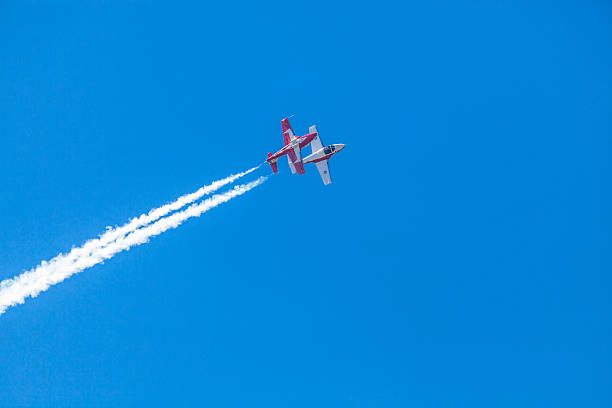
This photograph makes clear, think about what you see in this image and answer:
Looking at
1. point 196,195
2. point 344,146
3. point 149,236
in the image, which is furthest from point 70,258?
point 344,146

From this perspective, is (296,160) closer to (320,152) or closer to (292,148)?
(292,148)

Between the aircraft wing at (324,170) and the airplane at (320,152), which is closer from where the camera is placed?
the airplane at (320,152)

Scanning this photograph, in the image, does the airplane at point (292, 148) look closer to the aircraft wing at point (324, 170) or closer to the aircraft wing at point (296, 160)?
the aircraft wing at point (296, 160)

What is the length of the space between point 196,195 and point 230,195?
4914mm

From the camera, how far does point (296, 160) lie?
6044 cm

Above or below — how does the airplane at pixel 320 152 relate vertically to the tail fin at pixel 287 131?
below

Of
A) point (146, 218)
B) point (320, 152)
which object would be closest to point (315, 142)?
point (320, 152)

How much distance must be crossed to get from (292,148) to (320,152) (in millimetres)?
4461

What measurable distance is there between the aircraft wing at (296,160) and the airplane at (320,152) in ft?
3.40

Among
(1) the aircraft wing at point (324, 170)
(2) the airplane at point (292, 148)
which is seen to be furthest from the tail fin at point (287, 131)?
(1) the aircraft wing at point (324, 170)

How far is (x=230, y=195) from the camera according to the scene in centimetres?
5800

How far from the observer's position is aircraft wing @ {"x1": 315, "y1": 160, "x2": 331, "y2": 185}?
2429 inches

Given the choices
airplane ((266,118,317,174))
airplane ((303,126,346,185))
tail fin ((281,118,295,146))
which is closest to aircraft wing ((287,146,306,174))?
airplane ((266,118,317,174))

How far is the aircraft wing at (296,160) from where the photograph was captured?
60.2m
